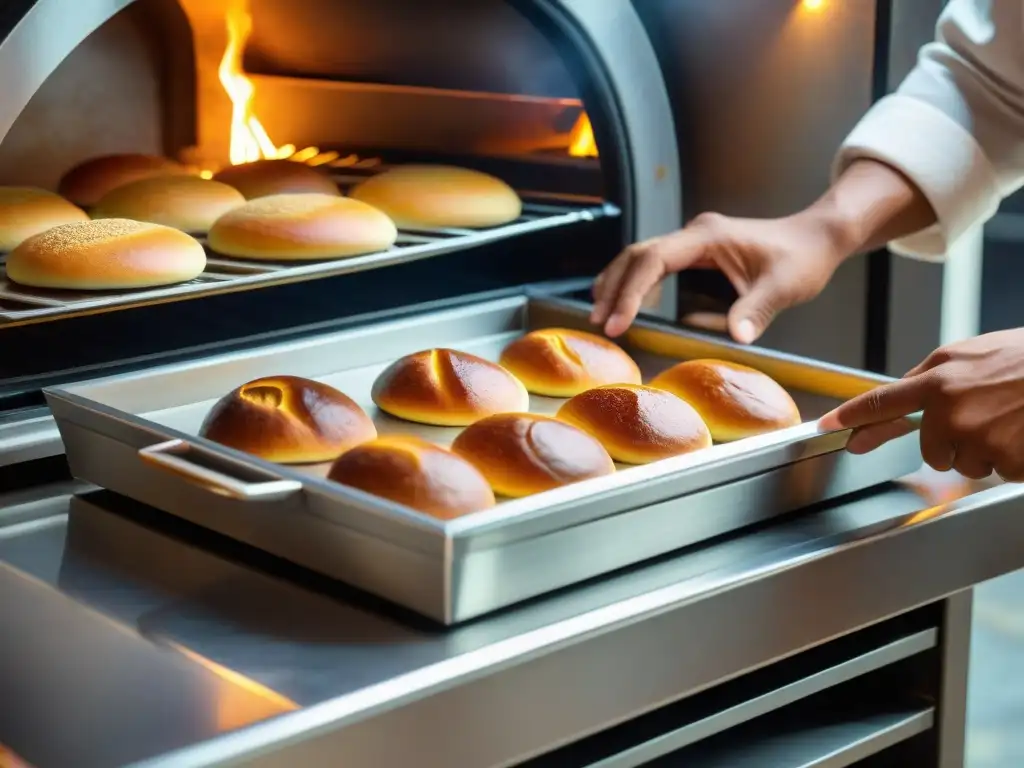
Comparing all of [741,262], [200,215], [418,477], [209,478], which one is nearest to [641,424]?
[418,477]

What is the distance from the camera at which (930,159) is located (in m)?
1.43

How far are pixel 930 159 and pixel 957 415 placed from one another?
1.75ft

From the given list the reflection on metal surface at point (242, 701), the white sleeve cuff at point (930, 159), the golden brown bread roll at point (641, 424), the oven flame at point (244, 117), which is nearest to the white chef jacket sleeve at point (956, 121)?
the white sleeve cuff at point (930, 159)

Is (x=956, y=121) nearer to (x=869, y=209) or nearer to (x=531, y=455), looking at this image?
(x=869, y=209)

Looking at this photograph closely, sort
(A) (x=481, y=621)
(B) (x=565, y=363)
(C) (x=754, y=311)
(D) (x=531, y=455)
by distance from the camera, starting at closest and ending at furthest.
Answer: (A) (x=481, y=621) < (D) (x=531, y=455) < (B) (x=565, y=363) < (C) (x=754, y=311)

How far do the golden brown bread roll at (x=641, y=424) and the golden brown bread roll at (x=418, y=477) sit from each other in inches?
5.8

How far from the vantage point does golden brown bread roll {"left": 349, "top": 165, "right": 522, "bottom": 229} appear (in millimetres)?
1386

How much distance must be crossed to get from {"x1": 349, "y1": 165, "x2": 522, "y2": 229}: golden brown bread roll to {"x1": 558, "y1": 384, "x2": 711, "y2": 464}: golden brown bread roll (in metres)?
0.41

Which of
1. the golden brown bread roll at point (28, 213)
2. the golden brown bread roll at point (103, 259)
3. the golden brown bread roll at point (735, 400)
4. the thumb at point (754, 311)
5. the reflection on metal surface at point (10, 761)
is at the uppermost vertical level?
the golden brown bread roll at point (28, 213)

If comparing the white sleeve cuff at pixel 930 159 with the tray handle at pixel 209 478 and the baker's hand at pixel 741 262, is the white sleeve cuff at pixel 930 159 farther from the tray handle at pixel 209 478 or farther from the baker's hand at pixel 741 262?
the tray handle at pixel 209 478

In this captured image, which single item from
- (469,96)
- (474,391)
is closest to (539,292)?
(469,96)

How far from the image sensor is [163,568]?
90 centimetres

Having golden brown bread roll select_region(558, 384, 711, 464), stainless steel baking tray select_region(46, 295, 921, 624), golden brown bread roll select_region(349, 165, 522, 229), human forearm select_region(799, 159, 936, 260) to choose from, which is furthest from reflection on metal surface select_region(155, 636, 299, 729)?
human forearm select_region(799, 159, 936, 260)

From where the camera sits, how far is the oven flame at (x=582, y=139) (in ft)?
4.84
